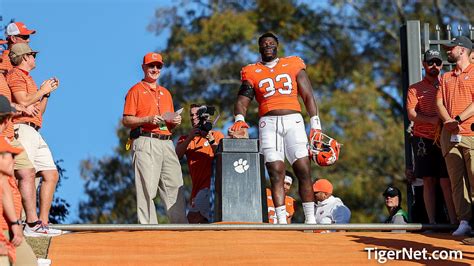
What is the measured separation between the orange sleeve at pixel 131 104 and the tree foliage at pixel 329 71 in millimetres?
15283

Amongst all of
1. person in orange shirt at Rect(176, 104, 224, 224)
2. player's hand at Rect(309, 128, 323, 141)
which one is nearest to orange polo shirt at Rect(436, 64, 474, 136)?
player's hand at Rect(309, 128, 323, 141)

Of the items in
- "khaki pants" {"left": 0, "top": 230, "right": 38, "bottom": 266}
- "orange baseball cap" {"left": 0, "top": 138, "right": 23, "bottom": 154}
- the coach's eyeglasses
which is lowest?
"khaki pants" {"left": 0, "top": 230, "right": 38, "bottom": 266}

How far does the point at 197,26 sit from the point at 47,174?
65.7 ft

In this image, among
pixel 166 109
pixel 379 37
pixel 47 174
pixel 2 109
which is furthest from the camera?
pixel 379 37

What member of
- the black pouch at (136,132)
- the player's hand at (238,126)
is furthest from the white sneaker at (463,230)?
the black pouch at (136,132)

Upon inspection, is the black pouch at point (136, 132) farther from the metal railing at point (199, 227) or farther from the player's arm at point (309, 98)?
the player's arm at point (309, 98)

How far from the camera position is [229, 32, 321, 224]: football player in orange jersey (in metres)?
13.8

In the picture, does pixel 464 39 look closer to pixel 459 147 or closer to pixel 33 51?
pixel 459 147

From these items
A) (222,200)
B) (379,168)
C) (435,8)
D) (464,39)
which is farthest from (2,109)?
(435,8)

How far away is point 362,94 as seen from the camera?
31.7 metres

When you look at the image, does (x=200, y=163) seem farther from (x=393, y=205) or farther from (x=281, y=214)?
(x=393, y=205)

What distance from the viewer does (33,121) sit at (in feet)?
43.1

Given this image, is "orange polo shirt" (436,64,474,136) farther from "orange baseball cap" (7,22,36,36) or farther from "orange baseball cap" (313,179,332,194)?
"orange baseball cap" (7,22,36,36)
